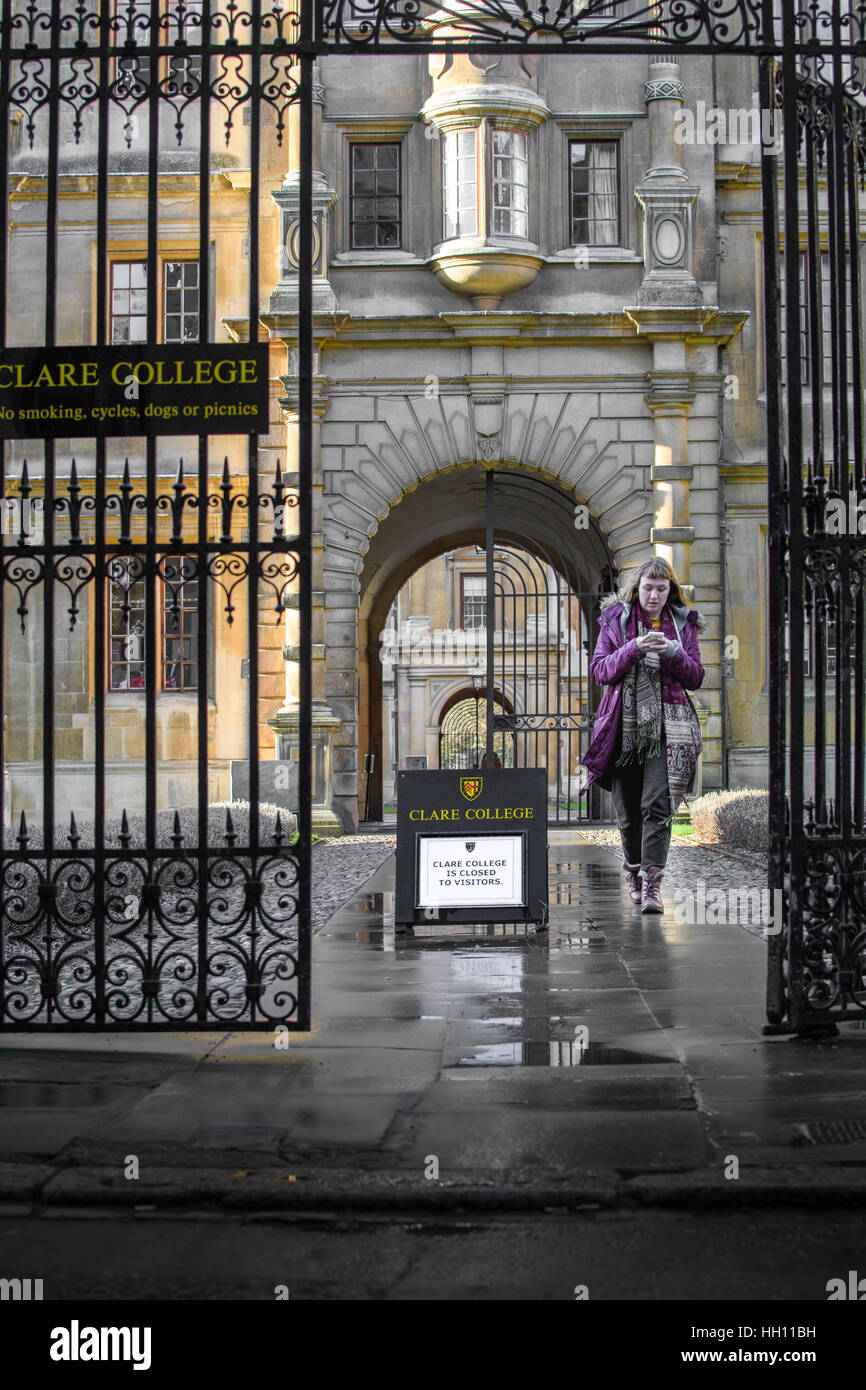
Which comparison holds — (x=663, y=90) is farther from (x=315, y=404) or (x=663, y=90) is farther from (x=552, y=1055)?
(x=552, y=1055)

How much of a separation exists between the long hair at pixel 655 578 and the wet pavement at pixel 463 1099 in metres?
2.62

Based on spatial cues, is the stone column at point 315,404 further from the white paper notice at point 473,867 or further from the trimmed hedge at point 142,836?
the white paper notice at point 473,867

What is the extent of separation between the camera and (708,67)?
22734mm

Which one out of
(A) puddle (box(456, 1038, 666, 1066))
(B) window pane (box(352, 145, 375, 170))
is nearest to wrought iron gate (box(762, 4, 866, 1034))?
(A) puddle (box(456, 1038, 666, 1066))

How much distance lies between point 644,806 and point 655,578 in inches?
56.7

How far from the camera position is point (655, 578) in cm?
1001

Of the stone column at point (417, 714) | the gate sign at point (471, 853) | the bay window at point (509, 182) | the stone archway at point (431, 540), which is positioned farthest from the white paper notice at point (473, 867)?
the stone column at point (417, 714)

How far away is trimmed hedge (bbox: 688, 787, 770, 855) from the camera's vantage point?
16344 millimetres

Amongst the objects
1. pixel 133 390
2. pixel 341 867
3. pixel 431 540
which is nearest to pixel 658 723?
pixel 133 390

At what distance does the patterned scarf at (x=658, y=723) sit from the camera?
9945 millimetres

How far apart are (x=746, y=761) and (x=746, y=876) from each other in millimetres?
9013

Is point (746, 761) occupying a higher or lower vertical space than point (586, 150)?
lower
